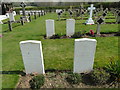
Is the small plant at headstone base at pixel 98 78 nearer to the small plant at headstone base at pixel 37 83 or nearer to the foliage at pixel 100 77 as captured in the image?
the foliage at pixel 100 77

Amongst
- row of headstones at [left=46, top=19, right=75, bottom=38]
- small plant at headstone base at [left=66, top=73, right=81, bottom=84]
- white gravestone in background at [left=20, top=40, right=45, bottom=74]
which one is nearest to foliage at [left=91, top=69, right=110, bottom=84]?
small plant at headstone base at [left=66, top=73, right=81, bottom=84]

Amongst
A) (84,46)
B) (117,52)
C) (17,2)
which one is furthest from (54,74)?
(17,2)

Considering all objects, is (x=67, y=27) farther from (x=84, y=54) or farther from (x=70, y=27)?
(x=84, y=54)

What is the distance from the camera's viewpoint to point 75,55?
3.98 metres

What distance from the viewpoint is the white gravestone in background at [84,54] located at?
3736mm

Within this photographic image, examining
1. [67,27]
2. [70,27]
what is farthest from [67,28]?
[70,27]

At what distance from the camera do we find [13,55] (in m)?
6.14

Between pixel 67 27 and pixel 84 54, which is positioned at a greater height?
pixel 67 27

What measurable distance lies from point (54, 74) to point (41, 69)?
0.49 meters

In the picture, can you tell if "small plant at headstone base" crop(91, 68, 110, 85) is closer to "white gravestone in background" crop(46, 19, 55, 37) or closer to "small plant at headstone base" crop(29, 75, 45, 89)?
"small plant at headstone base" crop(29, 75, 45, 89)

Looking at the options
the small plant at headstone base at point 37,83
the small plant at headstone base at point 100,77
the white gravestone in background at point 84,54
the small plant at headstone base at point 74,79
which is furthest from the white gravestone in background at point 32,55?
the small plant at headstone base at point 100,77

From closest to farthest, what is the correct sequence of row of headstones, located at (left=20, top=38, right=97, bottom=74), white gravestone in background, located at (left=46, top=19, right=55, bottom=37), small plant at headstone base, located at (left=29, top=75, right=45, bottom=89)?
small plant at headstone base, located at (left=29, top=75, right=45, bottom=89) → row of headstones, located at (left=20, top=38, right=97, bottom=74) → white gravestone in background, located at (left=46, top=19, right=55, bottom=37)

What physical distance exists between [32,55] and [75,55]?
1.40 m

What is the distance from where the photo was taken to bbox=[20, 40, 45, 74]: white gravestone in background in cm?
380
